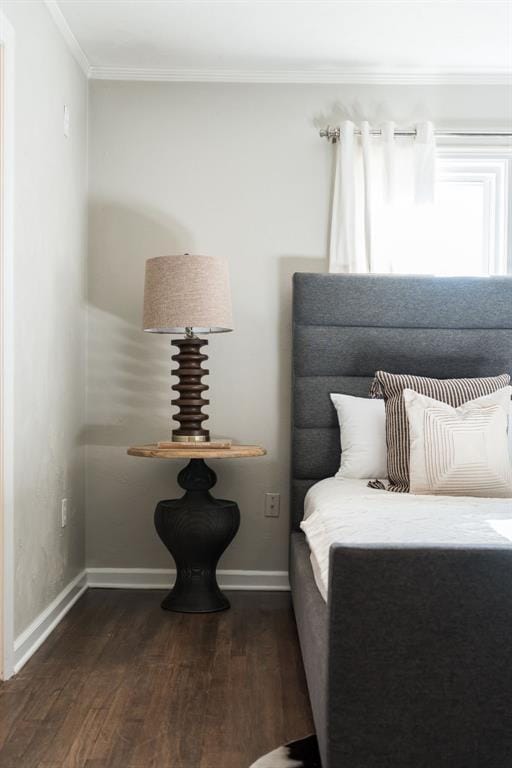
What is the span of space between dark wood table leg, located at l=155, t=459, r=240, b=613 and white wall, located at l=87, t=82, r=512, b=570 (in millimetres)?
383

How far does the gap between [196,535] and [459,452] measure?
119 centimetres

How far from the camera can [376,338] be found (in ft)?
12.6

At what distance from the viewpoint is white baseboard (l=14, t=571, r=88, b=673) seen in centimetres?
294

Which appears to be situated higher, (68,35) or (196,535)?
(68,35)

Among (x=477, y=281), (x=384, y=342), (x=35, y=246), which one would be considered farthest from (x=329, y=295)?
(x=35, y=246)

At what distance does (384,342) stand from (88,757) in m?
2.27

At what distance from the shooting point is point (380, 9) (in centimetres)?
338

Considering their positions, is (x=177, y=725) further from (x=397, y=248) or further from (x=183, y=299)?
(x=397, y=248)

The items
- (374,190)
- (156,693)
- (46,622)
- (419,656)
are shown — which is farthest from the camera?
(374,190)

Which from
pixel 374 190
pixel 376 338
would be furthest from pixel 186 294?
pixel 374 190

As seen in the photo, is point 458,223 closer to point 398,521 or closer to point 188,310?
point 188,310

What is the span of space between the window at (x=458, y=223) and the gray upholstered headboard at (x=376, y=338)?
0.20m

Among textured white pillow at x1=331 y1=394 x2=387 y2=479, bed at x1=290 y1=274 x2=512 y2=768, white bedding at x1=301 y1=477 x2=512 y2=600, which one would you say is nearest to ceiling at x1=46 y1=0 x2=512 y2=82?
textured white pillow at x1=331 y1=394 x2=387 y2=479

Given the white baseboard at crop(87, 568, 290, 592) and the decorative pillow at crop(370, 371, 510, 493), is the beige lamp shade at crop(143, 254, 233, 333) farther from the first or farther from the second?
the white baseboard at crop(87, 568, 290, 592)
